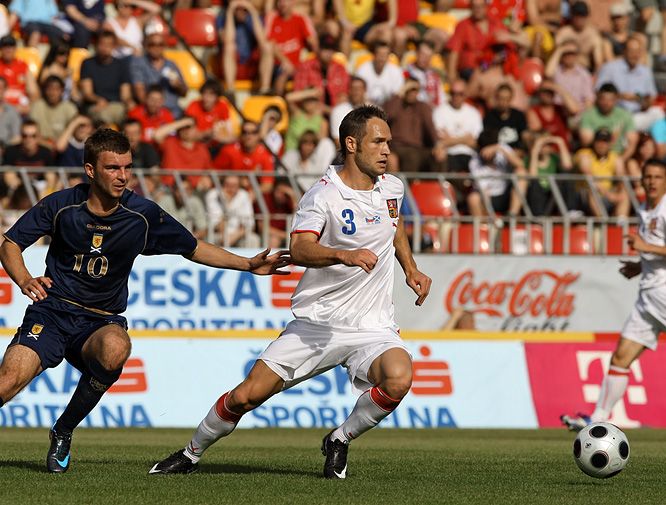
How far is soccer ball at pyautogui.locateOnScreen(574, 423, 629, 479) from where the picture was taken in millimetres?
9414

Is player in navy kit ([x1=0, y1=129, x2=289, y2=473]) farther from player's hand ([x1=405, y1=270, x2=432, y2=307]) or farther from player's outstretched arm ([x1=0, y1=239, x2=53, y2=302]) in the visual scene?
player's hand ([x1=405, y1=270, x2=432, y2=307])

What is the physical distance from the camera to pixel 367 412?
31.0 ft

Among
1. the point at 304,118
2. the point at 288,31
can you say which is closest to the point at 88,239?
the point at 304,118

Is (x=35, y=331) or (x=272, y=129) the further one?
(x=272, y=129)

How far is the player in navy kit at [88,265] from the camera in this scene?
9.47 meters

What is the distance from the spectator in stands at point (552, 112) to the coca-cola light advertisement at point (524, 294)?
3650mm

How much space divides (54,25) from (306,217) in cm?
1377

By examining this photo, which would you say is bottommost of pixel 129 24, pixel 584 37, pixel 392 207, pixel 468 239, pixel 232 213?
pixel 468 239

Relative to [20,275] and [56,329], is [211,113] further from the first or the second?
[20,275]

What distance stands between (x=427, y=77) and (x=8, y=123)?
6.85 metres

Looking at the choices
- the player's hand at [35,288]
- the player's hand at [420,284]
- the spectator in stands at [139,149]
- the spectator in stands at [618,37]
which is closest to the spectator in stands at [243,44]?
the spectator in stands at [139,149]

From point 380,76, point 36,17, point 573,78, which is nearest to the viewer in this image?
point 36,17

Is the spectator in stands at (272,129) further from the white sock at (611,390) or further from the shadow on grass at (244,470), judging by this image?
Answer: the shadow on grass at (244,470)

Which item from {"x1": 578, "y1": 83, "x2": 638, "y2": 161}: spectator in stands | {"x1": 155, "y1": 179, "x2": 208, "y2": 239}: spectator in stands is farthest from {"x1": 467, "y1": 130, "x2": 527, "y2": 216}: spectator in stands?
{"x1": 155, "y1": 179, "x2": 208, "y2": 239}: spectator in stands
